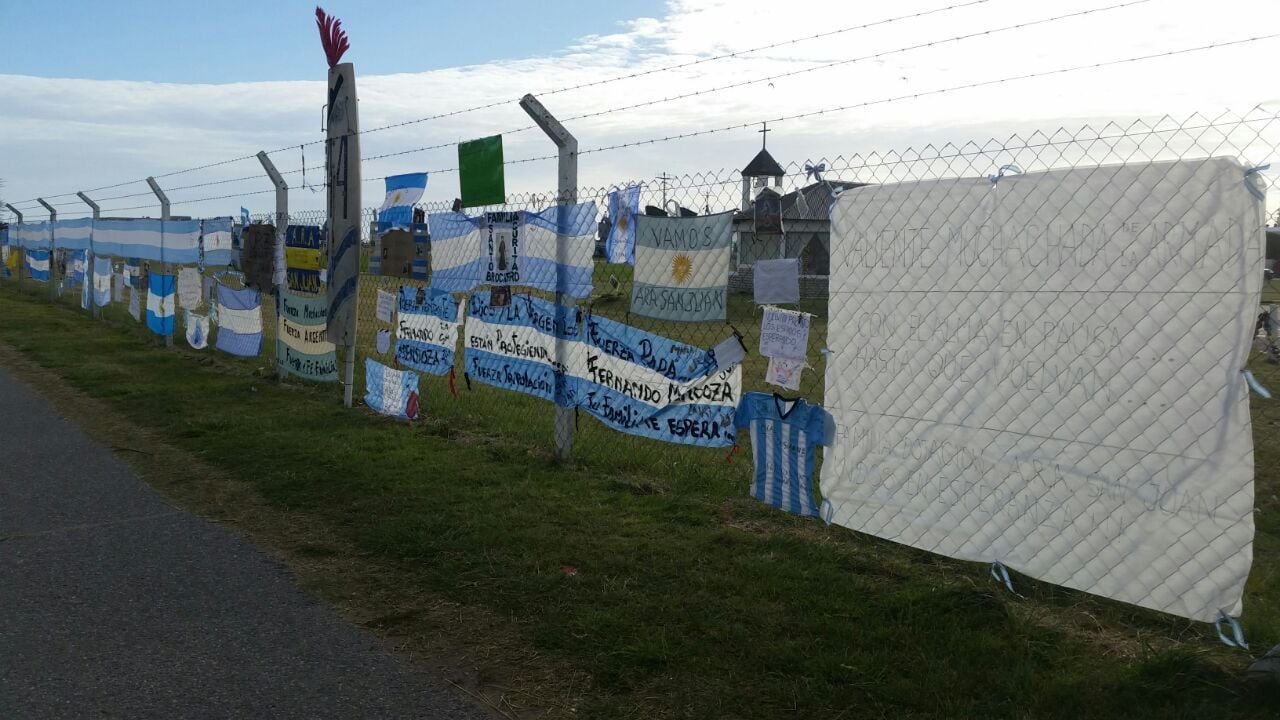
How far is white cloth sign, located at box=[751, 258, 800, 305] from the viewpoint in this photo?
5.05 meters

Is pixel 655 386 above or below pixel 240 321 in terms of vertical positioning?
below

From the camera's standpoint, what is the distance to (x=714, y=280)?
5.65 m

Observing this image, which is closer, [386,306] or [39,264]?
[386,306]

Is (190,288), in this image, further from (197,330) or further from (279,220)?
(279,220)

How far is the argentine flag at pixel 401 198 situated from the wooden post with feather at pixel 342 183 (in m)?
0.41

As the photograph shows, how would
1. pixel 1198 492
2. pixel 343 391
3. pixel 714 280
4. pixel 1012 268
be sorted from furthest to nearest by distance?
pixel 343 391
pixel 714 280
pixel 1012 268
pixel 1198 492

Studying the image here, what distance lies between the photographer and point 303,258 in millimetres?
10625

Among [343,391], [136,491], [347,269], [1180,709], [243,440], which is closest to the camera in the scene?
[1180,709]

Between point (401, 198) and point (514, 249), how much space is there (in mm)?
1804

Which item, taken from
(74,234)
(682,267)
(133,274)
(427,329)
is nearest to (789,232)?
(682,267)

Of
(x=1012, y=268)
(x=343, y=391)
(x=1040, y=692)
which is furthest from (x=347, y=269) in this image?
(x=1040, y=692)

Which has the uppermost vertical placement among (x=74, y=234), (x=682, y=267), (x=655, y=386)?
(x=74, y=234)

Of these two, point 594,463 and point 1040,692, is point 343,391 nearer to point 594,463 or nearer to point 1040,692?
point 594,463

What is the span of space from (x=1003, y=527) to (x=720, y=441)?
1819 millimetres
